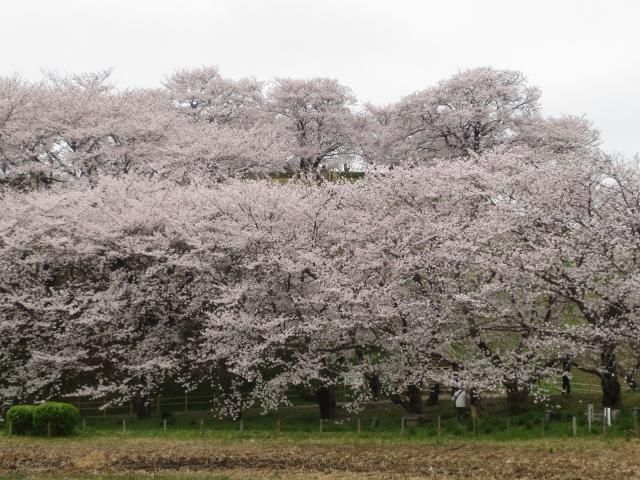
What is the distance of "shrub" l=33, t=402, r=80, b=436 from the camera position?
22.8m

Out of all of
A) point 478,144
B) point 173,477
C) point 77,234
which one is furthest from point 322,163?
point 173,477

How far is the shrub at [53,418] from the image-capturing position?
22.8 meters

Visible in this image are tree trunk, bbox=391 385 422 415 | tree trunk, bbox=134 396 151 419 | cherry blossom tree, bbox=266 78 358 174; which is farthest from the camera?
cherry blossom tree, bbox=266 78 358 174

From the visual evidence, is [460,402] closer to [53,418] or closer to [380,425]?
[380,425]

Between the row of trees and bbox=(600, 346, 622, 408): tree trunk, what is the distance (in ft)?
0.22

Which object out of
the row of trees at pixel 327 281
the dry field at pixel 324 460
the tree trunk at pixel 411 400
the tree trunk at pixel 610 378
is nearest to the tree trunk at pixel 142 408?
the row of trees at pixel 327 281

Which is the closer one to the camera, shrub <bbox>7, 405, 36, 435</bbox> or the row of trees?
the row of trees

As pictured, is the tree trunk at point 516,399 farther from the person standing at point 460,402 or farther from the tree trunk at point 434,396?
the tree trunk at point 434,396

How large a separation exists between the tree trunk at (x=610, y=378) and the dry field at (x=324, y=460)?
12.8 feet

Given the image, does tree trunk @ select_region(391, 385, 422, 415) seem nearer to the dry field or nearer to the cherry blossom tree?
the dry field

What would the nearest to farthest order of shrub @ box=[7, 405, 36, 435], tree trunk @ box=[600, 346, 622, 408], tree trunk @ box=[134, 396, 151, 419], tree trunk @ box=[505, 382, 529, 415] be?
tree trunk @ box=[600, 346, 622, 408]
tree trunk @ box=[505, 382, 529, 415]
shrub @ box=[7, 405, 36, 435]
tree trunk @ box=[134, 396, 151, 419]

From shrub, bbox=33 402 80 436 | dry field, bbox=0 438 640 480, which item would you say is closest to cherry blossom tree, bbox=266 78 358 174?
shrub, bbox=33 402 80 436

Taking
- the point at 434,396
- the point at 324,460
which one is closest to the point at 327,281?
the point at 434,396

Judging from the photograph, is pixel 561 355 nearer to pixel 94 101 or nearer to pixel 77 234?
pixel 77 234
